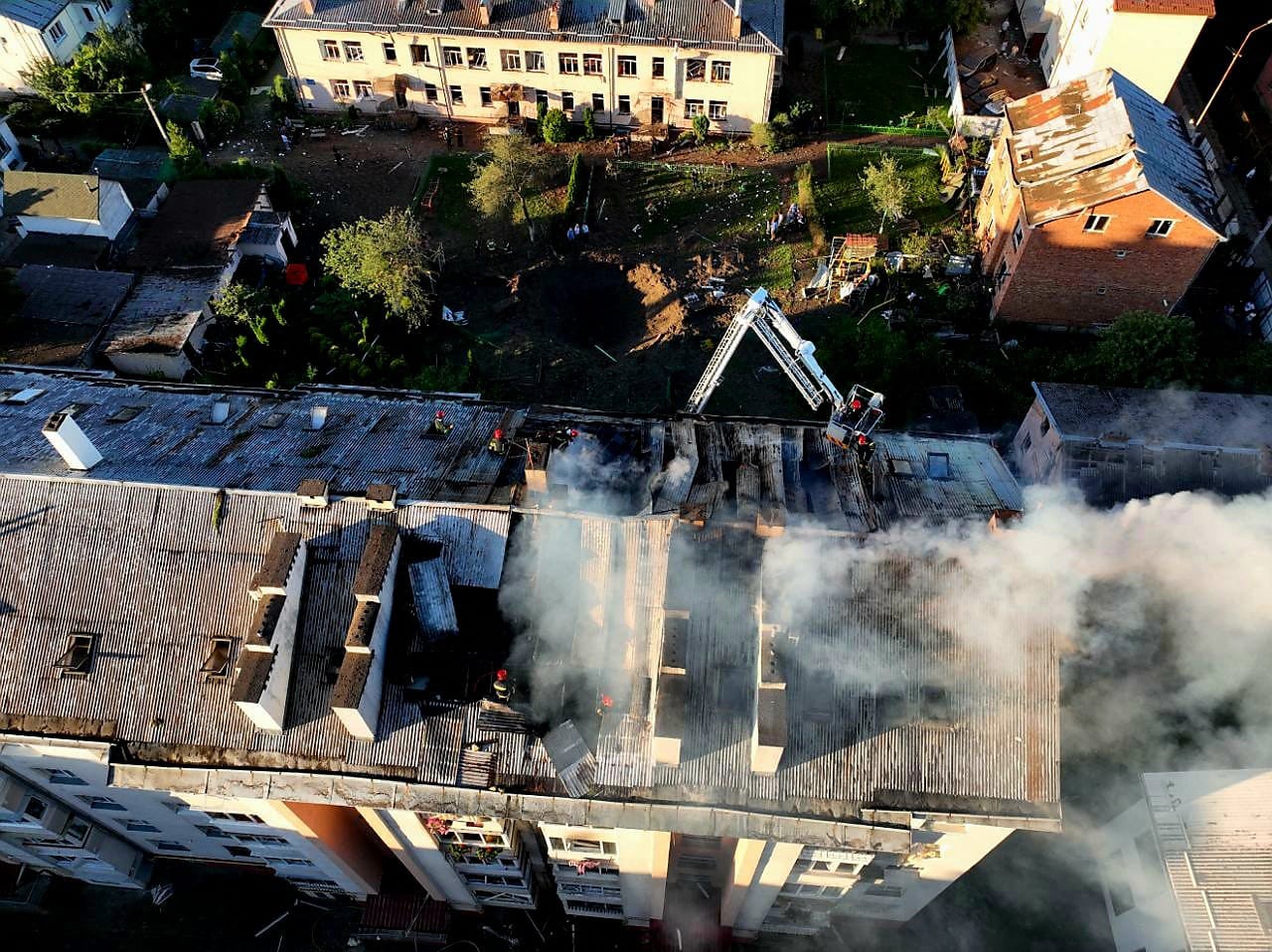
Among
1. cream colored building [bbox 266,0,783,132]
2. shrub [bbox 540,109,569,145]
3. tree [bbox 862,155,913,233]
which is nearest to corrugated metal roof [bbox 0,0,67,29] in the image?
cream colored building [bbox 266,0,783,132]

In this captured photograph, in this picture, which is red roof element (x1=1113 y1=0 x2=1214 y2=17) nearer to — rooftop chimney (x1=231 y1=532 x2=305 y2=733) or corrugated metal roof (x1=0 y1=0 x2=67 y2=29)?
rooftop chimney (x1=231 y1=532 x2=305 y2=733)

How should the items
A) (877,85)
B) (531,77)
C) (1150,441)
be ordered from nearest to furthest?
(1150,441)
(531,77)
(877,85)

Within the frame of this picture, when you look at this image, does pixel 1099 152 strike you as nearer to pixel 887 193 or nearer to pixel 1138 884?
pixel 887 193

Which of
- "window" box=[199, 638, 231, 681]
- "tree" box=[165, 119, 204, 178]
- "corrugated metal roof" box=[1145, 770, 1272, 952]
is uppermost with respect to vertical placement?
"window" box=[199, 638, 231, 681]

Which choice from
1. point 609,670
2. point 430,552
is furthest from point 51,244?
point 609,670

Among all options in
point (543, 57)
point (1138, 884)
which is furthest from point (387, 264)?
point (1138, 884)
